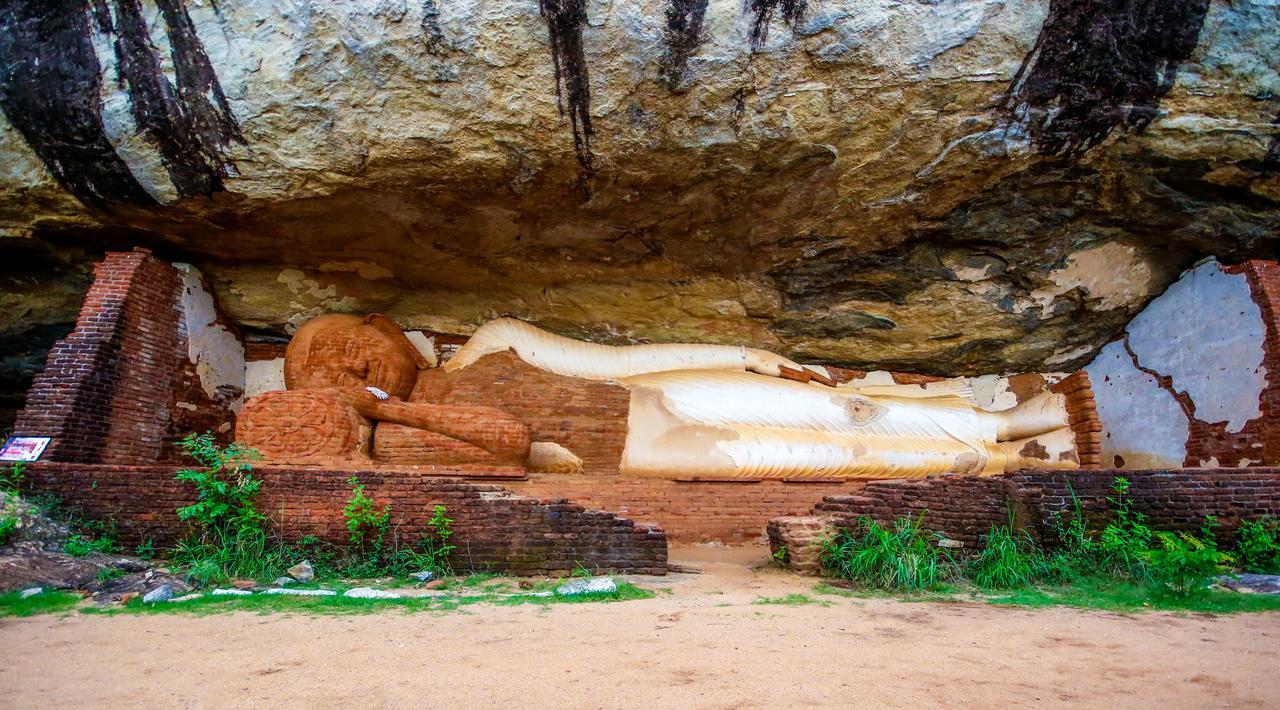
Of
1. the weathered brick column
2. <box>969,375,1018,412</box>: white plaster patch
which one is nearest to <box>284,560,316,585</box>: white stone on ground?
the weathered brick column

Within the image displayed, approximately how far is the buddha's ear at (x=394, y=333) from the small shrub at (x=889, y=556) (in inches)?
190

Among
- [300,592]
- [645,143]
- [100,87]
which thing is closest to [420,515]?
[300,592]

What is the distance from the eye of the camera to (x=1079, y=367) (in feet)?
29.1

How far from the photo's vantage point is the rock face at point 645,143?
5.48 meters

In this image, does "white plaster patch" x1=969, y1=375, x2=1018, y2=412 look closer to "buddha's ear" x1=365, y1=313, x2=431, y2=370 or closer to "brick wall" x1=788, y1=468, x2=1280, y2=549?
"brick wall" x1=788, y1=468, x2=1280, y2=549

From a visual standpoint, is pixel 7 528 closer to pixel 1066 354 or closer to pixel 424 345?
pixel 424 345

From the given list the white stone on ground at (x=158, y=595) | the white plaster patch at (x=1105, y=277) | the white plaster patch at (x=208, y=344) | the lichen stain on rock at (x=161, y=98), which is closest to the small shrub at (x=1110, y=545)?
the white plaster patch at (x=1105, y=277)

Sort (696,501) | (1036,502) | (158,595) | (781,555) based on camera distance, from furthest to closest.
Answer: (696,501), (1036,502), (781,555), (158,595)

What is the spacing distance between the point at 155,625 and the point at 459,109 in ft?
12.5

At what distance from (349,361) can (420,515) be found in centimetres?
292

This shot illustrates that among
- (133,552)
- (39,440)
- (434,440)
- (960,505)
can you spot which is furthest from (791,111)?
(39,440)

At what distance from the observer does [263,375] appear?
8.30 m

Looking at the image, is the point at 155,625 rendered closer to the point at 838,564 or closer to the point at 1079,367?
the point at 838,564

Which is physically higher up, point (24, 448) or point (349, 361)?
point (349, 361)
